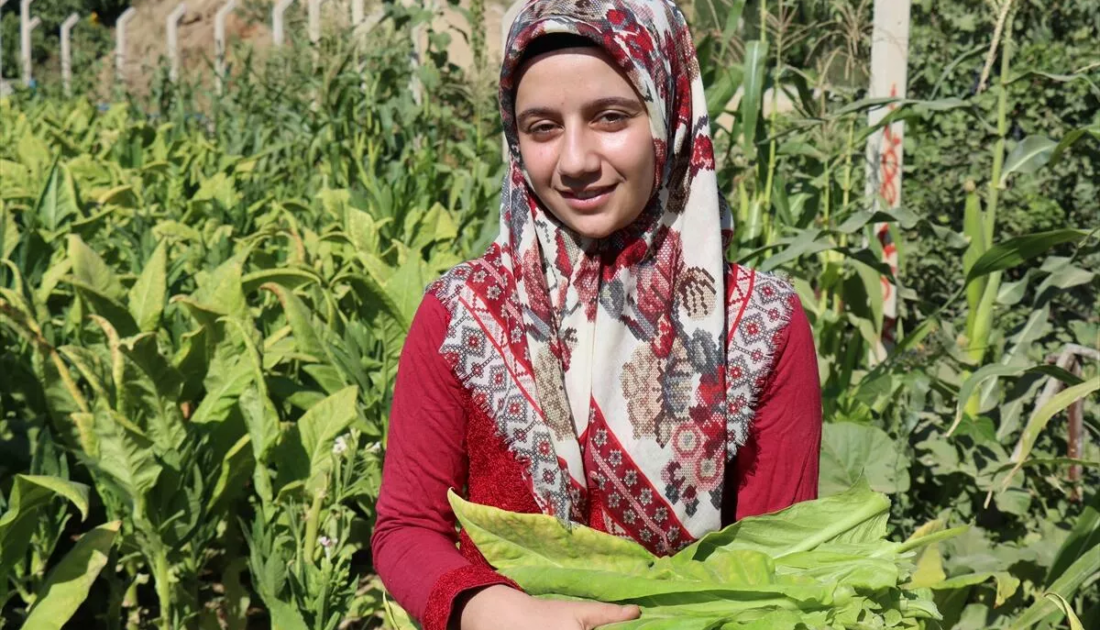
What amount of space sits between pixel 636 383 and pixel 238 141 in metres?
6.21

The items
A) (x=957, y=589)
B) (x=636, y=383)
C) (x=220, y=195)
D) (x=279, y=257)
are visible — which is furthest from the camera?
(x=220, y=195)

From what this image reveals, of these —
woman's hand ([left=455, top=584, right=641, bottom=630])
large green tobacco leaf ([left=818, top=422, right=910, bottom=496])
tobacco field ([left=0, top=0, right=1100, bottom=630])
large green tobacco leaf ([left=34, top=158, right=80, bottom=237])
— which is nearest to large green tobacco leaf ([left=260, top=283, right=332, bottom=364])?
tobacco field ([left=0, top=0, right=1100, bottom=630])

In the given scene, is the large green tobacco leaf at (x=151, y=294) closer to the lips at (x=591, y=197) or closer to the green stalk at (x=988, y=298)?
the lips at (x=591, y=197)

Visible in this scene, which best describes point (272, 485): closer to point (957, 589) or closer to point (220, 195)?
point (957, 589)

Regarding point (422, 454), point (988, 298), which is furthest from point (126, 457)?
point (988, 298)

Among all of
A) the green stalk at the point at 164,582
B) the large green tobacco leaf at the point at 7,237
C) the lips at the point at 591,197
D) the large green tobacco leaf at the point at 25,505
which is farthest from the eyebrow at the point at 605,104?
the large green tobacco leaf at the point at 7,237

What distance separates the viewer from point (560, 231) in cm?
156

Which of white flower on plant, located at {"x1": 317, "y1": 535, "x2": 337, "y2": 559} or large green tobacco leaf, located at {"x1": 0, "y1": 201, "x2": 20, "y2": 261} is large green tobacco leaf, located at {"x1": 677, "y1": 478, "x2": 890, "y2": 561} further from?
large green tobacco leaf, located at {"x1": 0, "y1": 201, "x2": 20, "y2": 261}

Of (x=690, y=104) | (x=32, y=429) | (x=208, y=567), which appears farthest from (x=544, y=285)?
(x=208, y=567)

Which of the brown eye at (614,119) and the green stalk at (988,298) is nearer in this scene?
the brown eye at (614,119)

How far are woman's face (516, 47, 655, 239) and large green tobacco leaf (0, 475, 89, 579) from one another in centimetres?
94

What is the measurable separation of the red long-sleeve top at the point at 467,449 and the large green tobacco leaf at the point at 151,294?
1438 mm

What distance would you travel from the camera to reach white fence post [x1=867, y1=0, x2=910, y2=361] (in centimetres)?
316

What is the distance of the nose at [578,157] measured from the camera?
1.48 metres
